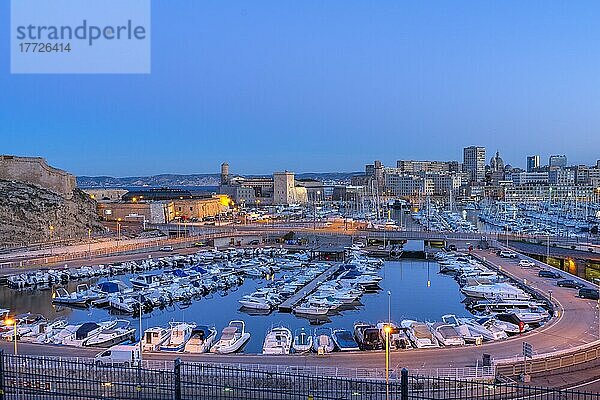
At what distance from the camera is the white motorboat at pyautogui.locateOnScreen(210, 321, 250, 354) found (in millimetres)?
13492

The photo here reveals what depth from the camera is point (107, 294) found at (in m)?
20.2

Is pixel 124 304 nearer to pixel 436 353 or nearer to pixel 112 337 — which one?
pixel 112 337

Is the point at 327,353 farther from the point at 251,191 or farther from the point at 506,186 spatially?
the point at 506,186

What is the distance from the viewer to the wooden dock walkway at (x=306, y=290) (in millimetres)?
18953

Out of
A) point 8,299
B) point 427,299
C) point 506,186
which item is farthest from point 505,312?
point 506,186

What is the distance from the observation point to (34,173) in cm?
3781

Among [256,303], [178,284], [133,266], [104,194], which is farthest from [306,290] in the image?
[104,194]

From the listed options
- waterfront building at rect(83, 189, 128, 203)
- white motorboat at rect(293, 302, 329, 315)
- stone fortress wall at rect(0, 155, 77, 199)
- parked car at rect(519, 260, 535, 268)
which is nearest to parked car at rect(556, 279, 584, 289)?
parked car at rect(519, 260, 535, 268)

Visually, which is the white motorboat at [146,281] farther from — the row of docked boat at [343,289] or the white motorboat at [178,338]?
the white motorboat at [178,338]

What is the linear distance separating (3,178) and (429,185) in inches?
3455

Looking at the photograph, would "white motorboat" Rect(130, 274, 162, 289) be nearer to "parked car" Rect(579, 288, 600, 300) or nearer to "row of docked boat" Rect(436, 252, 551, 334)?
"row of docked boat" Rect(436, 252, 551, 334)

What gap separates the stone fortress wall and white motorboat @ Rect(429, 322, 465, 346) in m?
31.0

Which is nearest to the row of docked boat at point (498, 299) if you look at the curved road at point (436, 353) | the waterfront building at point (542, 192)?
the curved road at point (436, 353)

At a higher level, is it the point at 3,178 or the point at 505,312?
the point at 3,178
